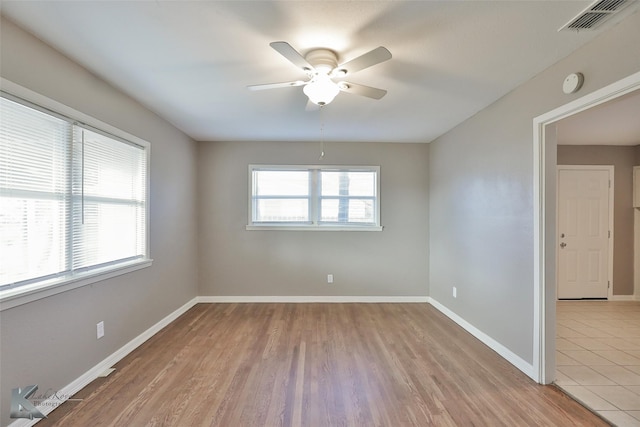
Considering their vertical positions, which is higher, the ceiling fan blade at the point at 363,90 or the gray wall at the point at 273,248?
the ceiling fan blade at the point at 363,90

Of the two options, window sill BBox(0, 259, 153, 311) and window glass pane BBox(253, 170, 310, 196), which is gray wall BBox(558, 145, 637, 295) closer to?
window glass pane BBox(253, 170, 310, 196)

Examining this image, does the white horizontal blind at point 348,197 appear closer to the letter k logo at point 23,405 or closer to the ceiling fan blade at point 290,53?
the ceiling fan blade at point 290,53

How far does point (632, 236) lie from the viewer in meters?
4.43

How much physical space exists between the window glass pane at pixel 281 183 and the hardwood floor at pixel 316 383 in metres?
1.95

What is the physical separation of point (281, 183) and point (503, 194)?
292 centimetres

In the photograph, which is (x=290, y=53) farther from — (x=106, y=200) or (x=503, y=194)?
(x=503, y=194)

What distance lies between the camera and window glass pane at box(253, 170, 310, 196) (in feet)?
14.3

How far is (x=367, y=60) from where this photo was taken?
169 cm

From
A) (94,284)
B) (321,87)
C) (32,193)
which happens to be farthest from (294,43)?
(94,284)

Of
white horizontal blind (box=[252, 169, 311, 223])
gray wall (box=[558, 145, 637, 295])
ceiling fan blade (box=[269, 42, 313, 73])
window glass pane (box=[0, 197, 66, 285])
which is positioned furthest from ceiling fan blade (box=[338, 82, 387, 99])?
gray wall (box=[558, 145, 637, 295])

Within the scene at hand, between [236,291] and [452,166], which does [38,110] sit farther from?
[452,166]

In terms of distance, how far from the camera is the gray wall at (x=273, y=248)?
4324mm

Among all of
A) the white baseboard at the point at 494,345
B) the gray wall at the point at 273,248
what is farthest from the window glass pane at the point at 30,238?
the white baseboard at the point at 494,345

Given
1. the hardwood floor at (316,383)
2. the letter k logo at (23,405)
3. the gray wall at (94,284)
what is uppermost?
the gray wall at (94,284)
